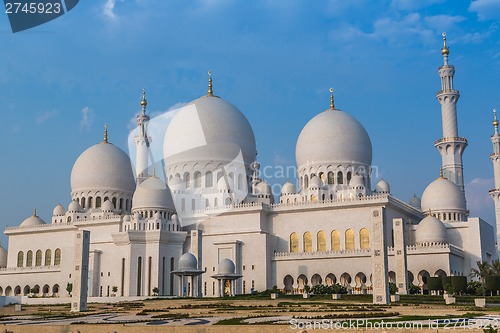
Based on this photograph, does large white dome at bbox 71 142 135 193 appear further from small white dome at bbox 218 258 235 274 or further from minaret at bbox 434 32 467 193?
minaret at bbox 434 32 467 193

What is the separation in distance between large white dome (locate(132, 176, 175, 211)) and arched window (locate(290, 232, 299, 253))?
9.92m

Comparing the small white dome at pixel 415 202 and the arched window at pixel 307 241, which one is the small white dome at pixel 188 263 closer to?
the arched window at pixel 307 241

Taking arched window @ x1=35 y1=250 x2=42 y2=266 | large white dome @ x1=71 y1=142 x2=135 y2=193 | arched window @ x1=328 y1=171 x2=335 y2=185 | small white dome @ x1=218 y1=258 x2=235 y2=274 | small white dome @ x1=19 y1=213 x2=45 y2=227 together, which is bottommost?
small white dome @ x1=218 y1=258 x2=235 y2=274

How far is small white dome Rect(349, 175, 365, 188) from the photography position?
4622 centimetres

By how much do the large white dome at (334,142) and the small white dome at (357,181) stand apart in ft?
7.09

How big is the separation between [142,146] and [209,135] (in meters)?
9.01

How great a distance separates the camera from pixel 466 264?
4428 cm

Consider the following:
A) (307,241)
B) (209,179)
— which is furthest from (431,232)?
(209,179)

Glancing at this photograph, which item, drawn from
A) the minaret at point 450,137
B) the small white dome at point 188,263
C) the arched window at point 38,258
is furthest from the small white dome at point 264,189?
the arched window at point 38,258

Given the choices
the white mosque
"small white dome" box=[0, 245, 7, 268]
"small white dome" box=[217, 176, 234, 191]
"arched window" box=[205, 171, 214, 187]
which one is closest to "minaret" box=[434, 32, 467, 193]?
the white mosque

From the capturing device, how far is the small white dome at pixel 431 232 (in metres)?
42.7

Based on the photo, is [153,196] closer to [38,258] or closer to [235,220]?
[235,220]

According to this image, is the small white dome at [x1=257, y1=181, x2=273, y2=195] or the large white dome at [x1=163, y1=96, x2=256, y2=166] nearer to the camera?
the small white dome at [x1=257, y1=181, x2=273, y2=195]

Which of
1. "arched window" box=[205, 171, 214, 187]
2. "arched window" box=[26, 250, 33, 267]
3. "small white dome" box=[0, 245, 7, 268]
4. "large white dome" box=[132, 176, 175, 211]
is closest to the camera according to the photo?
"large white dome" box=[132, 176, 175, 211]
